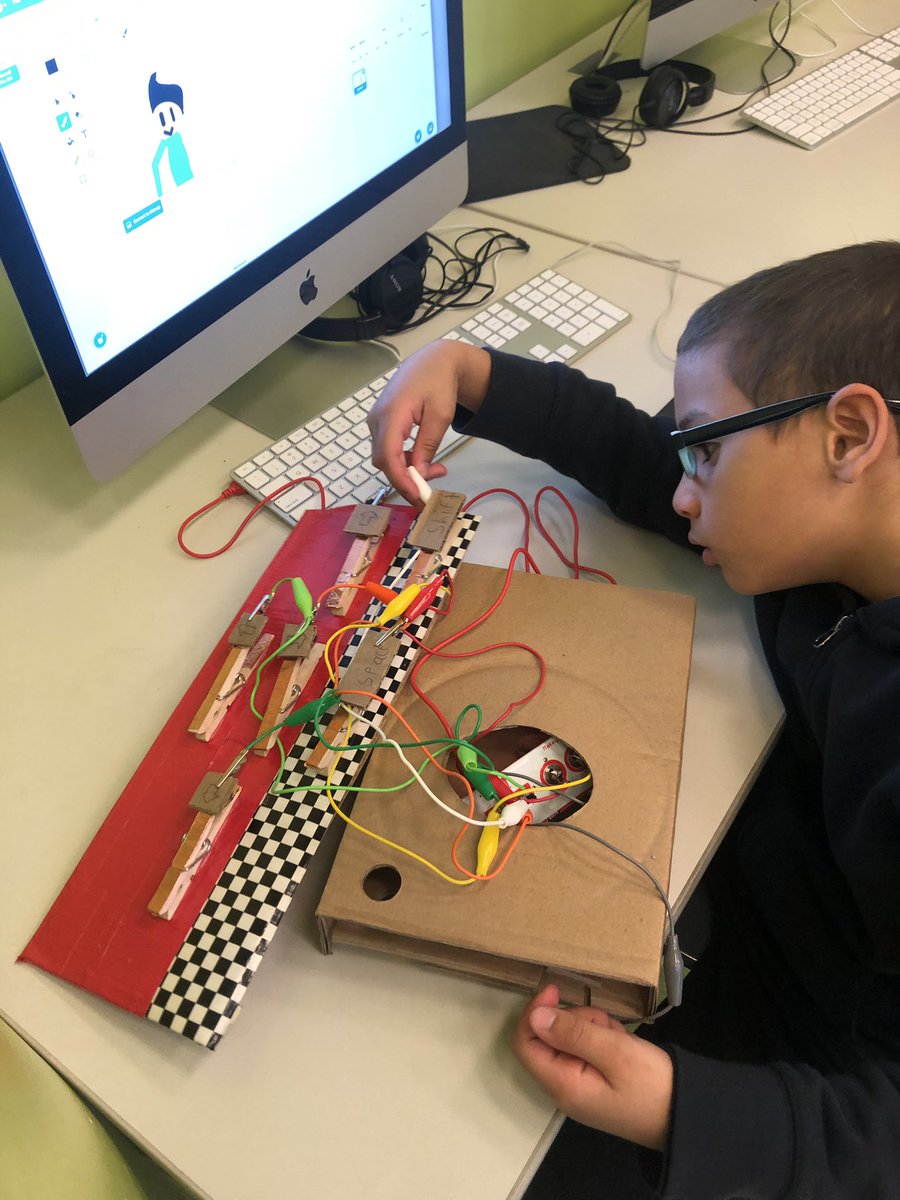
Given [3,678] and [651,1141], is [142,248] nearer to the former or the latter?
[3,678]

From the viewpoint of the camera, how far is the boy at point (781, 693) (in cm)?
51

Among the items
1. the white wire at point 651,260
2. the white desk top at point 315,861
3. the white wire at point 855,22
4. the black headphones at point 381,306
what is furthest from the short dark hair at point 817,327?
the white wire at point 855,22

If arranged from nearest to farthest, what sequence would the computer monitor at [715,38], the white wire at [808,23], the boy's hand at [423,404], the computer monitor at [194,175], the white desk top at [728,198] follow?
the computer monitor at [194,175] < the boy's hand at [423,404] < the white desk top at [728,198] < the computer monitor at [715,38] < the white wire at [808,23]

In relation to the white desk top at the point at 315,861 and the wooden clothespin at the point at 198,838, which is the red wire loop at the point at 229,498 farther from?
the wooden clothespin at the point at 198,838

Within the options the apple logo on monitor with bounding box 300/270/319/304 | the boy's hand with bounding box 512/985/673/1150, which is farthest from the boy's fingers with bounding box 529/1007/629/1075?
the apple logo on monitor with bounding box 300/270/319/304

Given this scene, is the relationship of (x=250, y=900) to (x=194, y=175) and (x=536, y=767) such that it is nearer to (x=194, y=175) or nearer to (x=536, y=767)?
(x=536, y=767)

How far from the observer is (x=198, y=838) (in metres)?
0.53

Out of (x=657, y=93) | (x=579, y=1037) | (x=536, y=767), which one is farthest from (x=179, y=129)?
(x=657, y=93)

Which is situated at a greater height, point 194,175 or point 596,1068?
point 194,175

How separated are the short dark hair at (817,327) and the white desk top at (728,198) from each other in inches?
13.8

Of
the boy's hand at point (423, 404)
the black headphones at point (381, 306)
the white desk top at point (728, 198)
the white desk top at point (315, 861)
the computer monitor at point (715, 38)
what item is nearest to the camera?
the white desk top at point (315, 861)

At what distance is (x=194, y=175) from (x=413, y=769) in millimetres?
475

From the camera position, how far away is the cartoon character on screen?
62cm

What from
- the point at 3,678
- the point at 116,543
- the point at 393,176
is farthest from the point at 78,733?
the point at 393,176
